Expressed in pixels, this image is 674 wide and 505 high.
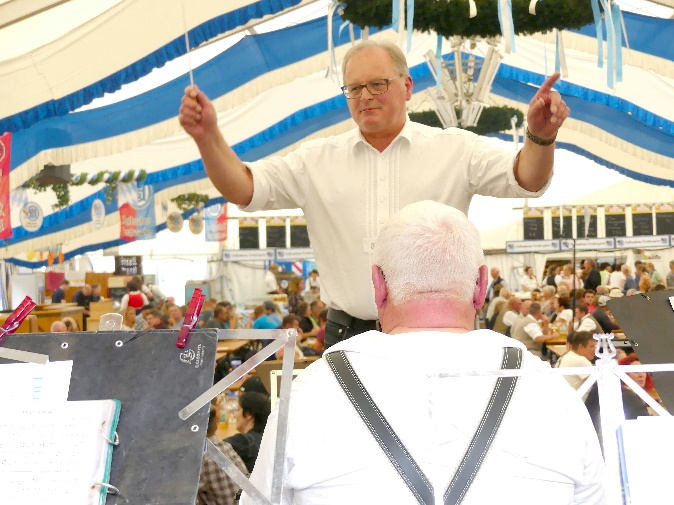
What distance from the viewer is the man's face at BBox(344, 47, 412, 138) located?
2361mm

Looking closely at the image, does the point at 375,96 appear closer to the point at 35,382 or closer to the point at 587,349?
the point at 35,382

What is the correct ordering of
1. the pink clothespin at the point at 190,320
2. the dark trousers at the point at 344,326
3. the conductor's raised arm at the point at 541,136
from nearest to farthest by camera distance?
the pink clothespin at the point at 190,320
the conductor's raised arm at the point at 541,136
the dark trousers at the point at 344,326

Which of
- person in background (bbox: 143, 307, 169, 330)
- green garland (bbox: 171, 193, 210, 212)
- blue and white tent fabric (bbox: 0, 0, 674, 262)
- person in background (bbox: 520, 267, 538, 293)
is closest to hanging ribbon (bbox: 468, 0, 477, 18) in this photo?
blue and white tent fabric (bbox: 0, 0, 674, 262)

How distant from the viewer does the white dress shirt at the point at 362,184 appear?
242 cm

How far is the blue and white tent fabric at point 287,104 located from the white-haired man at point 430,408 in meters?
4.83

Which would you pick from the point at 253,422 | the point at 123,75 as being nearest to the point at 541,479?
the point at 253,422

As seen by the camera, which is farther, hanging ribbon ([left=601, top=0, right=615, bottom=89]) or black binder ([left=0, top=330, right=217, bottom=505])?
hanging ribbon ([left=601, top=0, right=615, bottom=89])

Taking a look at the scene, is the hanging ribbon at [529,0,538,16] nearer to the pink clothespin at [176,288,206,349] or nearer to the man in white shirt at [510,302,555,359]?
the pink clothespin at [176,288,206,349]

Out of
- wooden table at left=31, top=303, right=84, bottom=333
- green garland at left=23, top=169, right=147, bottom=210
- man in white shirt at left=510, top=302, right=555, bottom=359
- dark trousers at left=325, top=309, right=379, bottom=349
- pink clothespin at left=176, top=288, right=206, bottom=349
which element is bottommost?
man in white shirt at left=510, top=302, right=555, bottom=359

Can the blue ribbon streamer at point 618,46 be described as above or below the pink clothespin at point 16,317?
above

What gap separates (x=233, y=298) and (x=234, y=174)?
1874 cm

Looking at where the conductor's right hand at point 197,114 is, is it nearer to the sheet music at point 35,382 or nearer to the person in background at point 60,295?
the sheet music at point 35,382

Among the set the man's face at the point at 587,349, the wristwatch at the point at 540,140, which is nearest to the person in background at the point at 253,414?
the man's face at the point at 587,349

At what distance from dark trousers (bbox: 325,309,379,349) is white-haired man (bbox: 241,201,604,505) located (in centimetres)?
94
